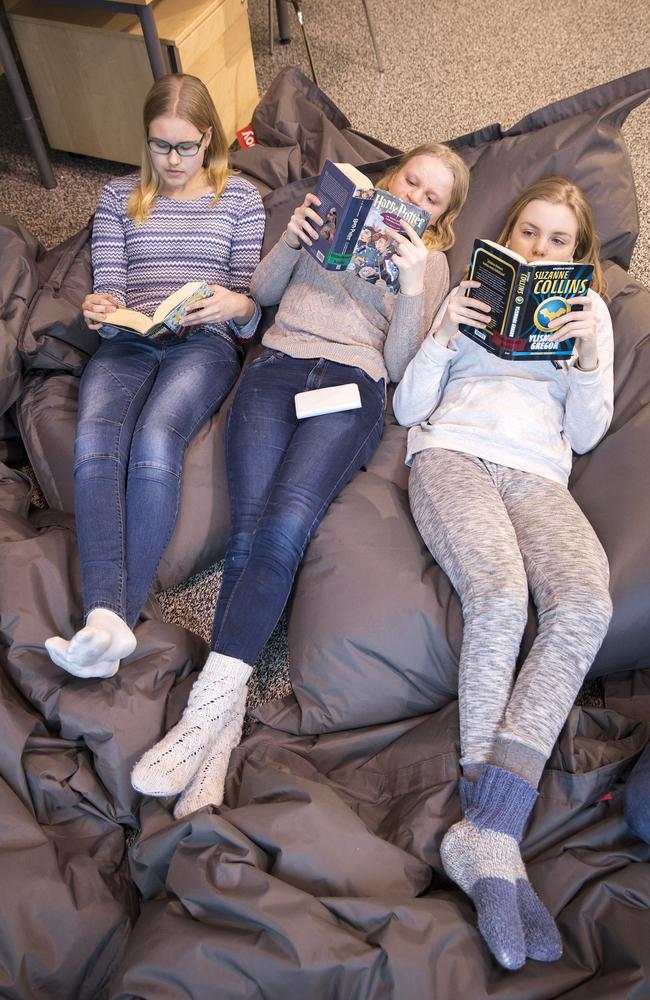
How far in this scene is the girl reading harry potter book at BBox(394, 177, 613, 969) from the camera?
115cm

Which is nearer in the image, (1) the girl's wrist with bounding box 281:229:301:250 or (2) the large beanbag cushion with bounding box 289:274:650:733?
(2) the large beanbag cushion with bounding box 289:274:650:733

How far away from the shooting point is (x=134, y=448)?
5.27 feet

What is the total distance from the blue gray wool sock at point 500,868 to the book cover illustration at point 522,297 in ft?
2.35

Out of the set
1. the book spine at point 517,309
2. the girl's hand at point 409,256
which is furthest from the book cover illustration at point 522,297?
the girl's hand at point 409,256

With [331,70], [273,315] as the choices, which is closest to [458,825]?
[273,315]

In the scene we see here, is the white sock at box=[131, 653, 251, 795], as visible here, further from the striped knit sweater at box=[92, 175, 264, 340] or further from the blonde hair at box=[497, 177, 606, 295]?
the blonde hair at box=[497, 177, 606, 295]

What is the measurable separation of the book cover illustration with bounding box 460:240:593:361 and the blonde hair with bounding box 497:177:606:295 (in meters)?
0.25

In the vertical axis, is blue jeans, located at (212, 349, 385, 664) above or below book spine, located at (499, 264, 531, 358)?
below

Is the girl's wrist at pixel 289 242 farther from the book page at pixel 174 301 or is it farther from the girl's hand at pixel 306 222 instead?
the book page at pixel 174 301

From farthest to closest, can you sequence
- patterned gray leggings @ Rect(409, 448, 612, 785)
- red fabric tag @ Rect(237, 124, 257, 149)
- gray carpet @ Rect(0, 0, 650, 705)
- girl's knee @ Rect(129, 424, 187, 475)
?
gray carpet @ Rect(0, 0, 650, 705)
red fabric tag @ Rect(237, 124, 257, 149)
girl's knee @ Rect(129, 424, 187, 475)
patterned gray leggings @ Rect(409, 448, 612, 785)

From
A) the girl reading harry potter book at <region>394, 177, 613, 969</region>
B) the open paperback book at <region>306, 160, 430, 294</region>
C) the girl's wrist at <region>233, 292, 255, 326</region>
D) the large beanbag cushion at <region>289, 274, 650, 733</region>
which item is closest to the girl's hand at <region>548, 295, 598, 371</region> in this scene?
the girl reading harry potter book at <region>394, 177, 613, 969</region>

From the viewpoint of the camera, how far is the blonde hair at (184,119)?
5.95ft

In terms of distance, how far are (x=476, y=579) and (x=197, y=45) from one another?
2.06 metres

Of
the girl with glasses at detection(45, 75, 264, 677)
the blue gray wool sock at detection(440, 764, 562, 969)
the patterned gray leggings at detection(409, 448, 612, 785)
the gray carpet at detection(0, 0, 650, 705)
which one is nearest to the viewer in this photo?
the blue gray wool sock at detection(440, 764, 562, 969)
